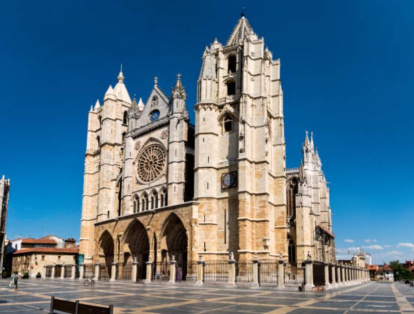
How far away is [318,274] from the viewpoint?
2189 centimetres

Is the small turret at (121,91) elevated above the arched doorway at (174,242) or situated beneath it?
elevated above

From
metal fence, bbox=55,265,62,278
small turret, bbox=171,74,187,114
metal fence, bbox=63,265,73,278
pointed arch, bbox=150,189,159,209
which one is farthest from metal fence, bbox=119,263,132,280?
small turret, bbox=171,74,187,114

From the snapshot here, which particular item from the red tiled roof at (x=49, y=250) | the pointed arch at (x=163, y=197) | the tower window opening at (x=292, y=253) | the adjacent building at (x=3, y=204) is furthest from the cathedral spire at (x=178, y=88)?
the adjacent building at (x=3, y=204)

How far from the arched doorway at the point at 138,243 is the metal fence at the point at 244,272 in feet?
37.0

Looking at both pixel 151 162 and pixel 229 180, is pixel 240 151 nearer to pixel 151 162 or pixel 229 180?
pixel 229 180

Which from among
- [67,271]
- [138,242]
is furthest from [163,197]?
[67,271]

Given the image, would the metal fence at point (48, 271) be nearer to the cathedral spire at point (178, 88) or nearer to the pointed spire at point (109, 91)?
the pointed spire at point (109, 91)

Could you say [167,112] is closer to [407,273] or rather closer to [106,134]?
[106,134]

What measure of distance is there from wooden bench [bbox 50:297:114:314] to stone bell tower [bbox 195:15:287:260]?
21.8 meters

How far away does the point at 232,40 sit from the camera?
38031mm

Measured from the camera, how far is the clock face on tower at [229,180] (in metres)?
31.6

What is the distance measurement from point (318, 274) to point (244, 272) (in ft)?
24.3

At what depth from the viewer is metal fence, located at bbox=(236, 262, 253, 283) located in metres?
27.7

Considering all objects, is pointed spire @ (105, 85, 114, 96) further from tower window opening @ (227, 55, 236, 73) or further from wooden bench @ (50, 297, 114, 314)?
wooden bench @ (50, 297, 114, 314)
